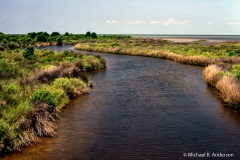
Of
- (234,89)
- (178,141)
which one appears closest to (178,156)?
(178,141)

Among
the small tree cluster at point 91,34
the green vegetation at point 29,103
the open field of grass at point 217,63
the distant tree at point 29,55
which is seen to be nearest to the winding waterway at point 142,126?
the green vegetation at point 29,103

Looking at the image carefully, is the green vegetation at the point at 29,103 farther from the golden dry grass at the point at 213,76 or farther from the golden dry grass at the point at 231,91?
the golden dry grass at the point at 213,76

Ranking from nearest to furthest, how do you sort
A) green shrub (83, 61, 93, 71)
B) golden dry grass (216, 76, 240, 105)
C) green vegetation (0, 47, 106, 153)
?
1. green vegetation (0, 47, 106, 153)
2. golden dry grass (216, 76, 240, 105)
3. green shrub (83, 61, 93, 71)

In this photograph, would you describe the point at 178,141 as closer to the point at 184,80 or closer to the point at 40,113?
the point at 40,113

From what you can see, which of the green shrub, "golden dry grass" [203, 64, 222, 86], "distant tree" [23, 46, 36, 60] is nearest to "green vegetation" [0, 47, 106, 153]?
the green shrub

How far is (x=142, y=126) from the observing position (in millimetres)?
15766

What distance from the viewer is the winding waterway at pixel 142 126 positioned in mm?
12438

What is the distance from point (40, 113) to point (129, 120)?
5182 mm

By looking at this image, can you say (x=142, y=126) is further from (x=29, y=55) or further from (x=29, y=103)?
(x=29, y=55)

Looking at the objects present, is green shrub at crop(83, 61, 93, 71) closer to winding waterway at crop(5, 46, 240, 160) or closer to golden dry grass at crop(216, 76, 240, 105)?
winding waterway at crop(5, 46, 240, 160)

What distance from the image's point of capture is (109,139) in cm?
1384

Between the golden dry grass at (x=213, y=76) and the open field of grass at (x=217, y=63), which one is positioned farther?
the golden dry grass at (x=213, y=76)

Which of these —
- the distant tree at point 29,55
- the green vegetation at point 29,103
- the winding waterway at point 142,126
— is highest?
the distant tree at point 29,55

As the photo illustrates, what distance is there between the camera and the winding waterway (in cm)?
1244
